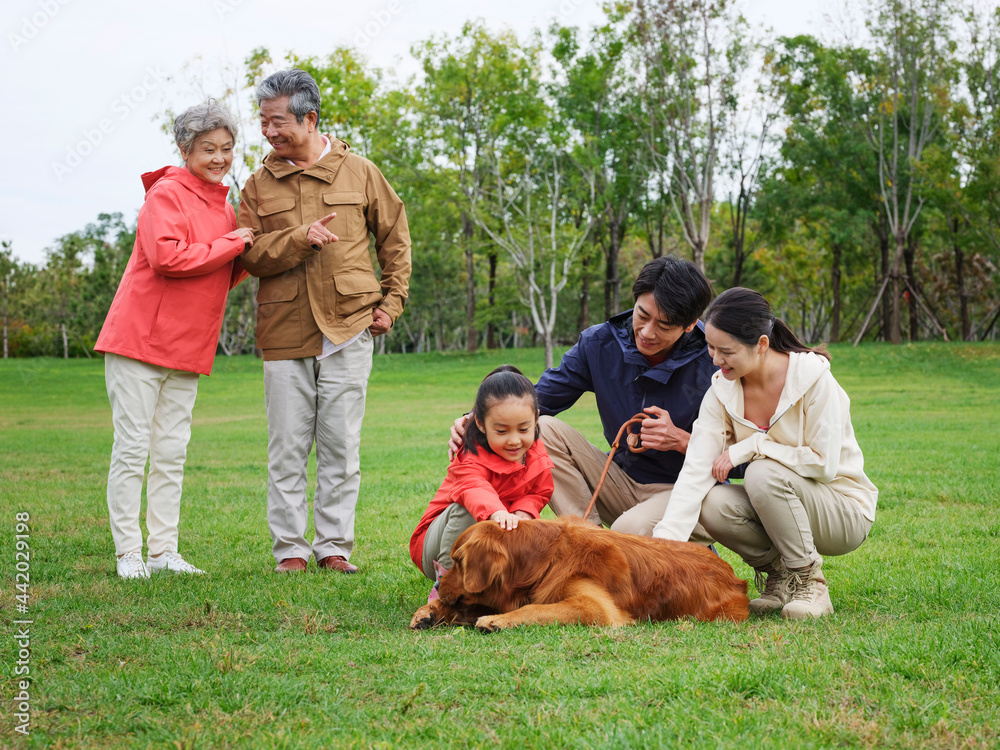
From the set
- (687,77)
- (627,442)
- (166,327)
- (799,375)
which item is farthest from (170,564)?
(687,77)

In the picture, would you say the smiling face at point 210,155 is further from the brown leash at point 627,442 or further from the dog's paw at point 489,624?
the dog's paw at point 489,624

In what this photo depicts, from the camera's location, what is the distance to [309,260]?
221 inches

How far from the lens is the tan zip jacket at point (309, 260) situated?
554 cm

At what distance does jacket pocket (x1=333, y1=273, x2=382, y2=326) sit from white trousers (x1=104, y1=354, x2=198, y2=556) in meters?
0.98

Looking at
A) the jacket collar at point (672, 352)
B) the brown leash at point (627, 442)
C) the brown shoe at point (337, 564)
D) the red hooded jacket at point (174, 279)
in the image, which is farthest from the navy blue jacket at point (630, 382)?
the red hooded jacket at point (174, 279)

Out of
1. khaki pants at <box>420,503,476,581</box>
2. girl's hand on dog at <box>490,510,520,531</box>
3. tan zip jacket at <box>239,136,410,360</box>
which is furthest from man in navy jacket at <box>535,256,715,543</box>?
tan zip jacket at <box>239,136,410,360</box>

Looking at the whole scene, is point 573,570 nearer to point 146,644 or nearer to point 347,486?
point 146,644

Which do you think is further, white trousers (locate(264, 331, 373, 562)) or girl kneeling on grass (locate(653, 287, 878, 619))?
white trousers (locate(264, 331, 373, 562))

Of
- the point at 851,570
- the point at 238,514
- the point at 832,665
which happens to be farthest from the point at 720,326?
the point at 238,514

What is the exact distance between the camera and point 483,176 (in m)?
35.6

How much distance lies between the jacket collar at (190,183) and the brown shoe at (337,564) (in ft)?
7.45

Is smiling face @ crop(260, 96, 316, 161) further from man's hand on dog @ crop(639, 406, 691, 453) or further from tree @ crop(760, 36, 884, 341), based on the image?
tree @ crop(760, 36, 884, 341)

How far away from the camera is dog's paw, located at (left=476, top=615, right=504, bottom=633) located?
12.4 feet

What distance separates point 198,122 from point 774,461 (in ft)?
11.8
